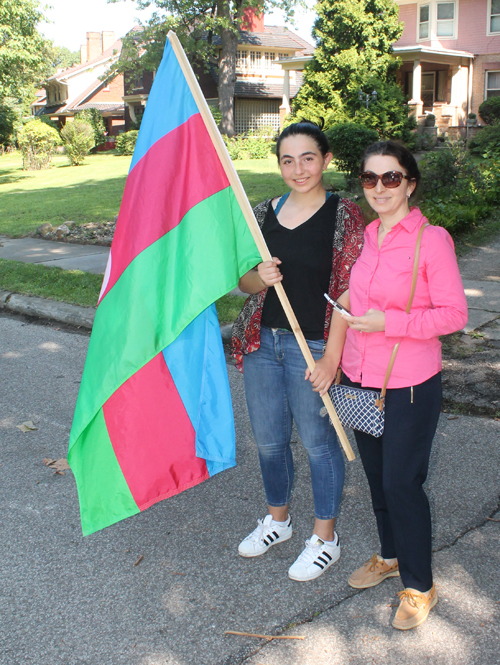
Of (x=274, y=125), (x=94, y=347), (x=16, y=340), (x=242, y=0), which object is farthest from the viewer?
(x=274, y=125)

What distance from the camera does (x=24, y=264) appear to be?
10.0 meters

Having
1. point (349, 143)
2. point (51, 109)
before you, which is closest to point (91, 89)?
point (51, 109)

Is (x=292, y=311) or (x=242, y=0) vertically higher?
(x=242, y=0)

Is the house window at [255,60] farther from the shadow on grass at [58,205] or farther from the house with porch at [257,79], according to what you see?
the shadow on grass at [58,205]

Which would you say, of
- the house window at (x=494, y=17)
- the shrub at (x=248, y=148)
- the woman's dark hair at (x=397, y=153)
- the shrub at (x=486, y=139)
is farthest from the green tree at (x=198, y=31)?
the woman's dark hair at (x=397, y=153)

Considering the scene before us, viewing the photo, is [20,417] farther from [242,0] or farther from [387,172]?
[242,0]

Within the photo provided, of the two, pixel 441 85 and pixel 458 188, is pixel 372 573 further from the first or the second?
pixel 441 85

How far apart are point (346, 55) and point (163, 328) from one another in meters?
27.2

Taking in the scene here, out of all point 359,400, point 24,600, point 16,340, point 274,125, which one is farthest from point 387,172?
point 274,125

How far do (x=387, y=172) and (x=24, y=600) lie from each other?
8.08ft

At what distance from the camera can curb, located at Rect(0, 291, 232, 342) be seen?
24.3ft

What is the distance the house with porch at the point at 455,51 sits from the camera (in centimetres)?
2970

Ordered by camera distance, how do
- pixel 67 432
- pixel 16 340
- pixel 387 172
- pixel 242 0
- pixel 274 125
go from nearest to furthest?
pixel 387 172 < pixel 67 432 < pixel 16 340 < pixel 242 0 < pixel 274 125

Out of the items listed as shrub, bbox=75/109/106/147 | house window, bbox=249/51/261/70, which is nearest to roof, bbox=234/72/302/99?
house window, bbox=249/51/261/70
